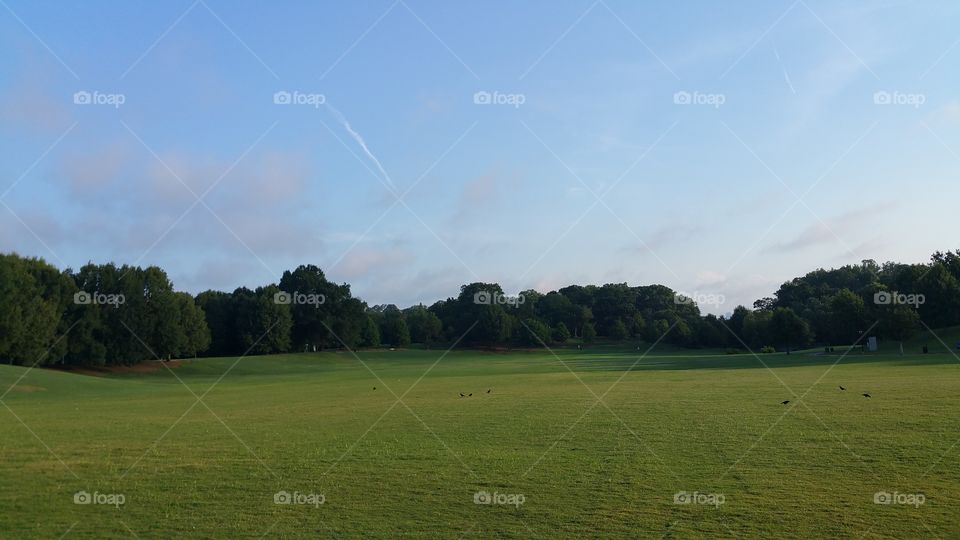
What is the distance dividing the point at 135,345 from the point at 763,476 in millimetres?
76261

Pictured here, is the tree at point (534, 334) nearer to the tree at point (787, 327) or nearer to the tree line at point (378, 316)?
the tree line at point (378, 316)

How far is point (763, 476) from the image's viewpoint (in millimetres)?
12984

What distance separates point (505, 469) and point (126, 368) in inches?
2833

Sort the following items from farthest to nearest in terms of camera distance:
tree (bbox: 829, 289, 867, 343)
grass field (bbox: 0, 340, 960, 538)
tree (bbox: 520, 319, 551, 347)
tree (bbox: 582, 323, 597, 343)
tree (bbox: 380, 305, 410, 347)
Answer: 1. tree (bbox: 582, 323, 597, 343)
2. tree (bbox: 520, 319, 551, 347)
3. tree (bbox: 380, 305, 410, 347)
4. tree (bbox: 829, 289, 867, 343)
5. grass field (bbox: 0, 340, 960, 538)

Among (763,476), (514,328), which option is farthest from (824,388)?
(514,328)

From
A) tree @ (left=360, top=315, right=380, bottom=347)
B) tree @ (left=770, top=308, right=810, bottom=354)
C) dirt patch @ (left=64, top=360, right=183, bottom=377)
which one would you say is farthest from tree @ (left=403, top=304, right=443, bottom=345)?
tree @ (left=770, top=308, right=810, bottom=354)

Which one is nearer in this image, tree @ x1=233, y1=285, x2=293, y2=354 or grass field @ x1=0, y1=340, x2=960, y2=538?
grass field @ x1=0, y1=340, x2=960, y2=538

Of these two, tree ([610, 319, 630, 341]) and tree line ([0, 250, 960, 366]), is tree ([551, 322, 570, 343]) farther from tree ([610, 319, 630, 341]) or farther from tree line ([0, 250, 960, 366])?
tree ([610, 319, 630, 341])

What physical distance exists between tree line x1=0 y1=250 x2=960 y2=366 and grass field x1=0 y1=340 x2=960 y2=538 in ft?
168

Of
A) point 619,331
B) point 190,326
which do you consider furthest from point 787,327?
point 190,326

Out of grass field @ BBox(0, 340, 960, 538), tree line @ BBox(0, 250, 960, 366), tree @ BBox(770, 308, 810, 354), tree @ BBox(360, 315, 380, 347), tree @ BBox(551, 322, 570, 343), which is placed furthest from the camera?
tree @ BBox(551, 322, 570, 343)

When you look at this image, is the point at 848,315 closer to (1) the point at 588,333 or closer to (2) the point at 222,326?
(1) the point at 588,333

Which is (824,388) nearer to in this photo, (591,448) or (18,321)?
(591,448)

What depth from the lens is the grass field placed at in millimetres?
10516
